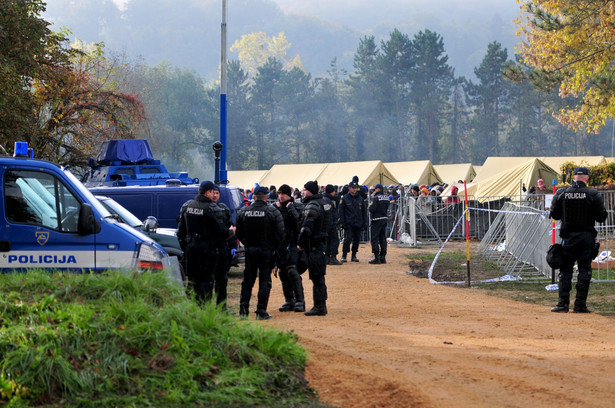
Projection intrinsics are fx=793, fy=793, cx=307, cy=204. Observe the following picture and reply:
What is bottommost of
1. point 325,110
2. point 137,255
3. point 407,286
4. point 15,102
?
point 407,286

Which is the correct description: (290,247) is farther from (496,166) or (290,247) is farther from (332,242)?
(496,166)

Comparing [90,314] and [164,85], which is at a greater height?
[164,85]

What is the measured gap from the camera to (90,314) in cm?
612

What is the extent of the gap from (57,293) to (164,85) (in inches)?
3207

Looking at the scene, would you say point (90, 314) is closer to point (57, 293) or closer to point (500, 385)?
point (57, 293)

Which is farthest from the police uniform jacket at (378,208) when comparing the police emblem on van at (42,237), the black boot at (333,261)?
the police emblem on van at (42,237)

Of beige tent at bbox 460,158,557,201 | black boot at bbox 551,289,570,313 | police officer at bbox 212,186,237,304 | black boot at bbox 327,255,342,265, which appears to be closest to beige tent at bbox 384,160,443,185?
beige tent at bbox 460,158,557,201

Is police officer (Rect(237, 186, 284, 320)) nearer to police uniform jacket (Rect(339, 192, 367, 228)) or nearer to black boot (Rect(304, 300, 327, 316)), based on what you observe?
black boot (Rect(304, 300, 327, 316))

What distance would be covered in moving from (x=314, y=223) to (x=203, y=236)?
181 cm

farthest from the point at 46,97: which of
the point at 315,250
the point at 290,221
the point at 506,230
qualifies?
the point at 315,250

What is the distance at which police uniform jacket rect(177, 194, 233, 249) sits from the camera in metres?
9.67

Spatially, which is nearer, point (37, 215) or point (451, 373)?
point (451, 373)

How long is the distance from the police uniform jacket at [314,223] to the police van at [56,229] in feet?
9.50

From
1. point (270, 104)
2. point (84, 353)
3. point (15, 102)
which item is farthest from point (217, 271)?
point (270, 104)
